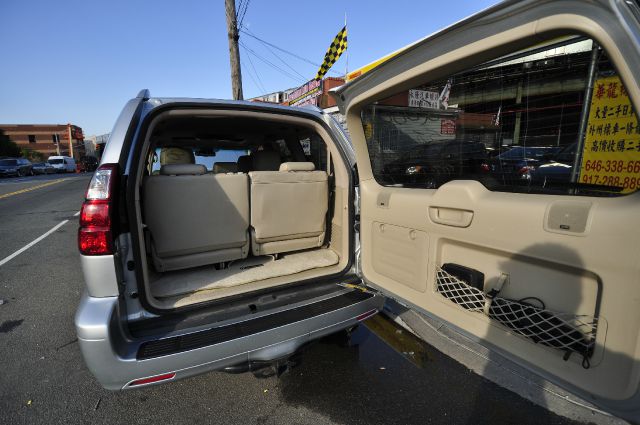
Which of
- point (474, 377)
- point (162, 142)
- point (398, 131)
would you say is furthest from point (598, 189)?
point (162, 142)

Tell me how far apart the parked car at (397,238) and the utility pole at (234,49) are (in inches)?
324

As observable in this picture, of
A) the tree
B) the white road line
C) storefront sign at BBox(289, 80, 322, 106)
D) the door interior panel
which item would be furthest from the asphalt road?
the tree

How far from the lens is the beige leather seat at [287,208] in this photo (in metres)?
2.56

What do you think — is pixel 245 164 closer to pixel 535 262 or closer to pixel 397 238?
pixel 397 238

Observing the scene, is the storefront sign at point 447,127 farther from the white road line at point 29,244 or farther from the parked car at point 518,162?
the white road line at point 29,244

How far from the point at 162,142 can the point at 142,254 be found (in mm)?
2957

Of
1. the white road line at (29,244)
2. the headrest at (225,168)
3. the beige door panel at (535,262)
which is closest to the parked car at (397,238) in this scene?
the beige door panel at (535,262)

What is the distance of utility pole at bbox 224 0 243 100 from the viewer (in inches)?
380

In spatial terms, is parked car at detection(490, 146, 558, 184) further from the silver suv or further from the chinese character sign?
the silver suv

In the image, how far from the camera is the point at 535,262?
49.9 inches

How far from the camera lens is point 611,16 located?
92 centimetres

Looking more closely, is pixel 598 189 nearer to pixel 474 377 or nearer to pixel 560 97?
pixel 560 97

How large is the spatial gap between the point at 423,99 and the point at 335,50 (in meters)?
10.2

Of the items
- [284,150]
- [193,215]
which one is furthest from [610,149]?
[284,150]
